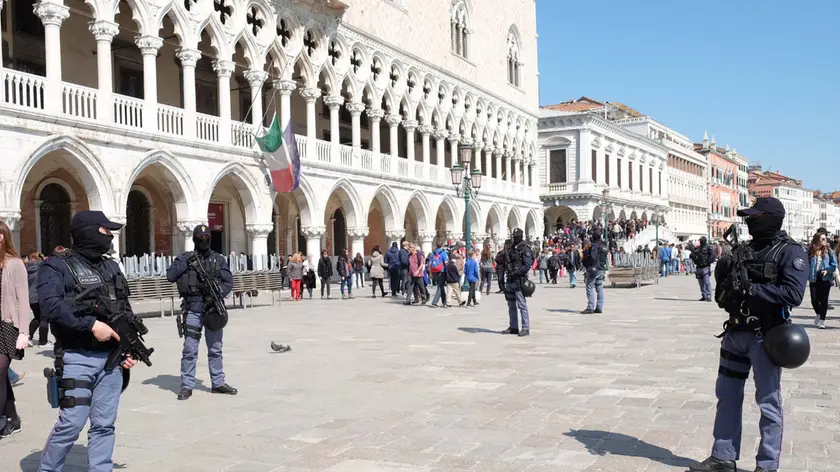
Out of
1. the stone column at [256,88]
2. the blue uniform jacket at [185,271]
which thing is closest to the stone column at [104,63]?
the stone column at [256,88]

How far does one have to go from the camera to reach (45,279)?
4.03 m

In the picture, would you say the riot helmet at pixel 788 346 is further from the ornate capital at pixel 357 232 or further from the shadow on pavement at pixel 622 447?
the ornate capital at pixel 357 232

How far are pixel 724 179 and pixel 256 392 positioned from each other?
9063cm

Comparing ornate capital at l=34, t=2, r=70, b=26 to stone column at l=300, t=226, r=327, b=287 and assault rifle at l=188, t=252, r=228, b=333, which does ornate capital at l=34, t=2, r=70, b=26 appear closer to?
stone column at l=300, t=226, r=327, b=287

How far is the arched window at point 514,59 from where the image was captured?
4022 cm

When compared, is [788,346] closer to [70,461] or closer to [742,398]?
[742,398]

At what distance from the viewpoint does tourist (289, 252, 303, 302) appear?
20188 millimetres

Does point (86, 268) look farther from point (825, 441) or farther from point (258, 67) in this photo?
point (258, 67)

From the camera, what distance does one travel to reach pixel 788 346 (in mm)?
4062

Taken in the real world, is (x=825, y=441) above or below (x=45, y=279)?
below

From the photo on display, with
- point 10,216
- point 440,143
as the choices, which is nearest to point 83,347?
point 10,216

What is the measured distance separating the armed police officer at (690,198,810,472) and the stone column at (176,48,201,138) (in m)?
17.2

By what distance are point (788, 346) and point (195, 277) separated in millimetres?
4965

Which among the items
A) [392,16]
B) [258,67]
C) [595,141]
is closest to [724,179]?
[595,141]
